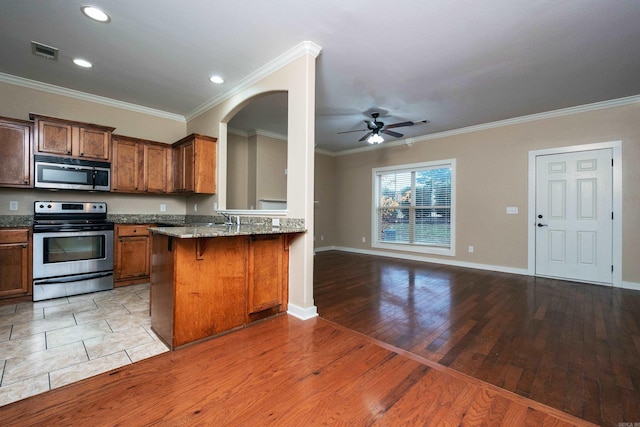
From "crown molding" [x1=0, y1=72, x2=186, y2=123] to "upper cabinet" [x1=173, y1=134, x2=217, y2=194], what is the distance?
0.85 meters

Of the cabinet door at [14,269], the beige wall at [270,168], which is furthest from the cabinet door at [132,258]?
the beige wall at [270,168]

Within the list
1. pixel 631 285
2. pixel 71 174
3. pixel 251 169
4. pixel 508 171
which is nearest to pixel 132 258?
pixel 71 174

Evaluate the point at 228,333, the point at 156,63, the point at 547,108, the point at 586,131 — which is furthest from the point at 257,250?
the point at 586,131

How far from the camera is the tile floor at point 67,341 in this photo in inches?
69.0

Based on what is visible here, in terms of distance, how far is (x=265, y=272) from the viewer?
272 centimetres

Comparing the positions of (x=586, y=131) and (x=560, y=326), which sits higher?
(x=586, y=131)

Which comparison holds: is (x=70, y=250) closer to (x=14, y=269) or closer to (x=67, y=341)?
(x=14, y=269)

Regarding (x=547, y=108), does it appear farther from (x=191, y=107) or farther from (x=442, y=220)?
(x=191, y=107)

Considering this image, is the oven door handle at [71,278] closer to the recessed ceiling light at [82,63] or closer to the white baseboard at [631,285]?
the recessed ceiling light at [82,63]

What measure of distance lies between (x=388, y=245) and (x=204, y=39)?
5507 mm

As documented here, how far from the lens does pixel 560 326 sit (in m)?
2.63

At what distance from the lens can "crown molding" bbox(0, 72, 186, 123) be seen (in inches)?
139

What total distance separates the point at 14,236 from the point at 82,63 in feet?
6.97

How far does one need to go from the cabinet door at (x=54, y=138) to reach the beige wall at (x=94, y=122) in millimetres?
591
